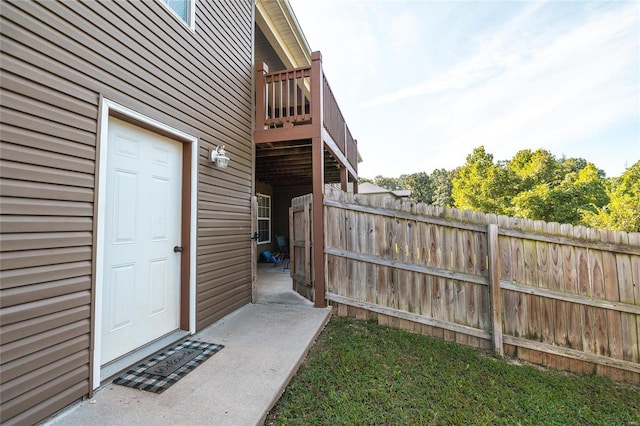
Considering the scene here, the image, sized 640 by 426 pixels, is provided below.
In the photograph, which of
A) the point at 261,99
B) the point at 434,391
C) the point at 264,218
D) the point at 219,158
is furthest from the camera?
the point at 264,218

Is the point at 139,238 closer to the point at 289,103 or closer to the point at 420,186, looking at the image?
the point at 289,103

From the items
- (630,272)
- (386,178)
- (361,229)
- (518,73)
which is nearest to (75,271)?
(361,229)

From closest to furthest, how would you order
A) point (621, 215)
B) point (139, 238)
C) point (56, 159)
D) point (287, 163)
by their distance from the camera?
point (56, 159)
point (139, 238)
point (287, 163)
point (621, 215)

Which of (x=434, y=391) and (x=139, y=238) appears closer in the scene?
(x=434, y=391)

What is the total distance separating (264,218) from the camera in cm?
934

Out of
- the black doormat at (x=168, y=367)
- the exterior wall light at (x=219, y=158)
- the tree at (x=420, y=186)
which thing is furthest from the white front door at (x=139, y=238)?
the tree at (x=420, y=186)

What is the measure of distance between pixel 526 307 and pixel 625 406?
995mm

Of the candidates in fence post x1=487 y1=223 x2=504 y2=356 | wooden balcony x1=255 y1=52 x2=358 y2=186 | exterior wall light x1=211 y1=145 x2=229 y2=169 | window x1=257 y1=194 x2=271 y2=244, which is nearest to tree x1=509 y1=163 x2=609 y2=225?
wooden balcony x1=255 y1=52 x2=358 y2=186

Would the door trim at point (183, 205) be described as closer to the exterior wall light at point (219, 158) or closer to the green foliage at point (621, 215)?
the exterior wall light at point (219, 158)

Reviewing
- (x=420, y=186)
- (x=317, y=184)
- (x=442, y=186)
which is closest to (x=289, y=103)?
(x=317, y=184)

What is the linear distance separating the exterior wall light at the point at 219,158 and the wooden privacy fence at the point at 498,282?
5.87ft

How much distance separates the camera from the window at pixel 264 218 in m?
9.05

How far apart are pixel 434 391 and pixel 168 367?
2272mm

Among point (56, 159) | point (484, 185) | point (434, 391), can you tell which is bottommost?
point (434, 391)
